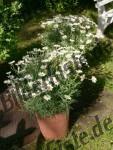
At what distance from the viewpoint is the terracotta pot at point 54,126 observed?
19.1 feet

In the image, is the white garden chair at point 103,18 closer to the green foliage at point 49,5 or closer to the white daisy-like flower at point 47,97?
the green foliage at point 49,5

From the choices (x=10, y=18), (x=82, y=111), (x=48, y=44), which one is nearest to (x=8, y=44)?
(x=10, y=18)

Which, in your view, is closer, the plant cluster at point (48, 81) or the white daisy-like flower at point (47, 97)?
the white daisy-like flower at point (47, 97)

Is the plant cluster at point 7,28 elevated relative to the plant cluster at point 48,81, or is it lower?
elevated

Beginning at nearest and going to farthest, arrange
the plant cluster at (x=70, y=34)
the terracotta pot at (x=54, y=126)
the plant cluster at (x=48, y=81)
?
the plant cluster at (x=48, y=81)
the terracotta pot at (x=54, y=126)
the plant cluster at (x=70, y=34)

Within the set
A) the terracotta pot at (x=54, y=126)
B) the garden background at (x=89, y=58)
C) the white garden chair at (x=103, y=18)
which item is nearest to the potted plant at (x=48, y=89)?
the terracotta pot at (x=54, y=126)

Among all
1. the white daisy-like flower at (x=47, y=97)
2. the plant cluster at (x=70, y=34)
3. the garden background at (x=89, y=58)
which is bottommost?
the garden background at (x=89, y=58)

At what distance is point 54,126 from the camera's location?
588 centimetres

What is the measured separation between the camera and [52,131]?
19.6ft

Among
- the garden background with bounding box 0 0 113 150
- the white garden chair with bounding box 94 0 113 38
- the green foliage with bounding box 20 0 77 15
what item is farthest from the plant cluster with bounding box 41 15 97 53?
the green foliage with bounding box 20 0 77 15

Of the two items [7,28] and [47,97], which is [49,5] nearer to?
[7,28]

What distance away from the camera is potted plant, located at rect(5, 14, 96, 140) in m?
5.72

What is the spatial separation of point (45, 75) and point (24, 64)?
39 cm

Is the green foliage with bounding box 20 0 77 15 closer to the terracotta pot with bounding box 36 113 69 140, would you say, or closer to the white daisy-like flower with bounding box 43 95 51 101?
the terracotta pot with bounding box 36 113 69 140
